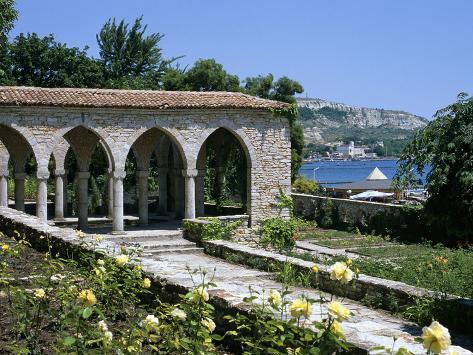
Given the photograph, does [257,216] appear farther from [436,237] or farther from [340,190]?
[340,190]

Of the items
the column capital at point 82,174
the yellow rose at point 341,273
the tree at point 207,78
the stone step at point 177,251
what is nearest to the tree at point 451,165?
the yellow rose at point 341,273

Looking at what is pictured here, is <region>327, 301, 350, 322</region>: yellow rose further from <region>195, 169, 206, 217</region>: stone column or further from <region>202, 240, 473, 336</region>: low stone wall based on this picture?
<region>195, 169, 206, 217</region>: stone column

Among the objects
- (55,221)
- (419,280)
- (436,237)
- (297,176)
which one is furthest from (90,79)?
(419,280)

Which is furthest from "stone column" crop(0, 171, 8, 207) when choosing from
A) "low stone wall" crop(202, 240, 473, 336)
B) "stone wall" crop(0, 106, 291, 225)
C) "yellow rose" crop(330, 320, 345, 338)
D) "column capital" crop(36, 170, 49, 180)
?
"yellow rose" crop(330, 320, 345, 338)

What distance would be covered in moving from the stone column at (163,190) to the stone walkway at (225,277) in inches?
148

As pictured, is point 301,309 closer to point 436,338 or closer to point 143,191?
point 436,338

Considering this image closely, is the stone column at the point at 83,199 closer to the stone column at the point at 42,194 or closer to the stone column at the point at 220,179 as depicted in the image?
the stone column at the point at 42,194

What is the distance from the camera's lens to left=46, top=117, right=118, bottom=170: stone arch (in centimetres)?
2152

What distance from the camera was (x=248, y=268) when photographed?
13633 mm

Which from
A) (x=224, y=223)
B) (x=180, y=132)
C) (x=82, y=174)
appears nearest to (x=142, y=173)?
(x=82, y=174)

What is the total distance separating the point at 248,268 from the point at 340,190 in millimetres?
33260

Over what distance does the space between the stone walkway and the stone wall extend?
2929mm

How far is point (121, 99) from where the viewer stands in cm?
2252

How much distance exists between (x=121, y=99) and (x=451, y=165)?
1588 centimetres
